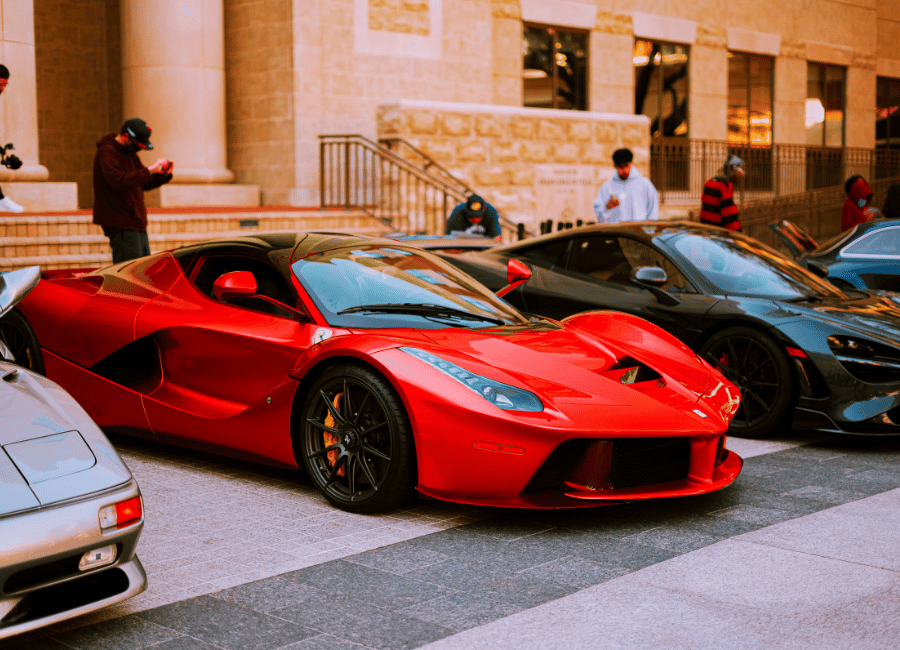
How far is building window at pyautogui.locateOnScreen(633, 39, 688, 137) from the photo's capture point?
856 inches

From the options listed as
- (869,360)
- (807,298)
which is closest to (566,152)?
(807,298)

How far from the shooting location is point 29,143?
1378 centimetres

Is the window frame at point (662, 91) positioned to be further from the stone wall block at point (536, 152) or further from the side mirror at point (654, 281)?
the side mirror at point (654, 281)

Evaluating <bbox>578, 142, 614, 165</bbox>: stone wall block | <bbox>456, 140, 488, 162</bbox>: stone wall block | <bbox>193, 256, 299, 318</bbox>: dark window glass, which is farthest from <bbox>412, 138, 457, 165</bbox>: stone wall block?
<bbox>193, 256, 299, 318</bbox>: dark window glass

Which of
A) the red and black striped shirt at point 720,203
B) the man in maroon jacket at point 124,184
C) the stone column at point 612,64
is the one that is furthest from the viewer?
the stone column at point 612,64

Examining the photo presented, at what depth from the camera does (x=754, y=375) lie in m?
6.63

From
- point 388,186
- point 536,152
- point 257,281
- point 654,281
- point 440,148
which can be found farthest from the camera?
point 536,152

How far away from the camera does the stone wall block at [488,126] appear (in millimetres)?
17078

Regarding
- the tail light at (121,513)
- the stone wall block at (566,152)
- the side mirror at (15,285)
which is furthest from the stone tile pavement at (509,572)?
the stone wall block at (566,152)

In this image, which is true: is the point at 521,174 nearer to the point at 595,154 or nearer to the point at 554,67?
the point at 595,154

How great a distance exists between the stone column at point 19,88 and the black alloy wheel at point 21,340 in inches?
310

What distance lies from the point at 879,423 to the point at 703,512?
190cm

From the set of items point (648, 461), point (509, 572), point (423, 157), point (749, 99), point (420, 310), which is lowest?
point (509, 572)

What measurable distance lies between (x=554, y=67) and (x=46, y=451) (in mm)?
18051
